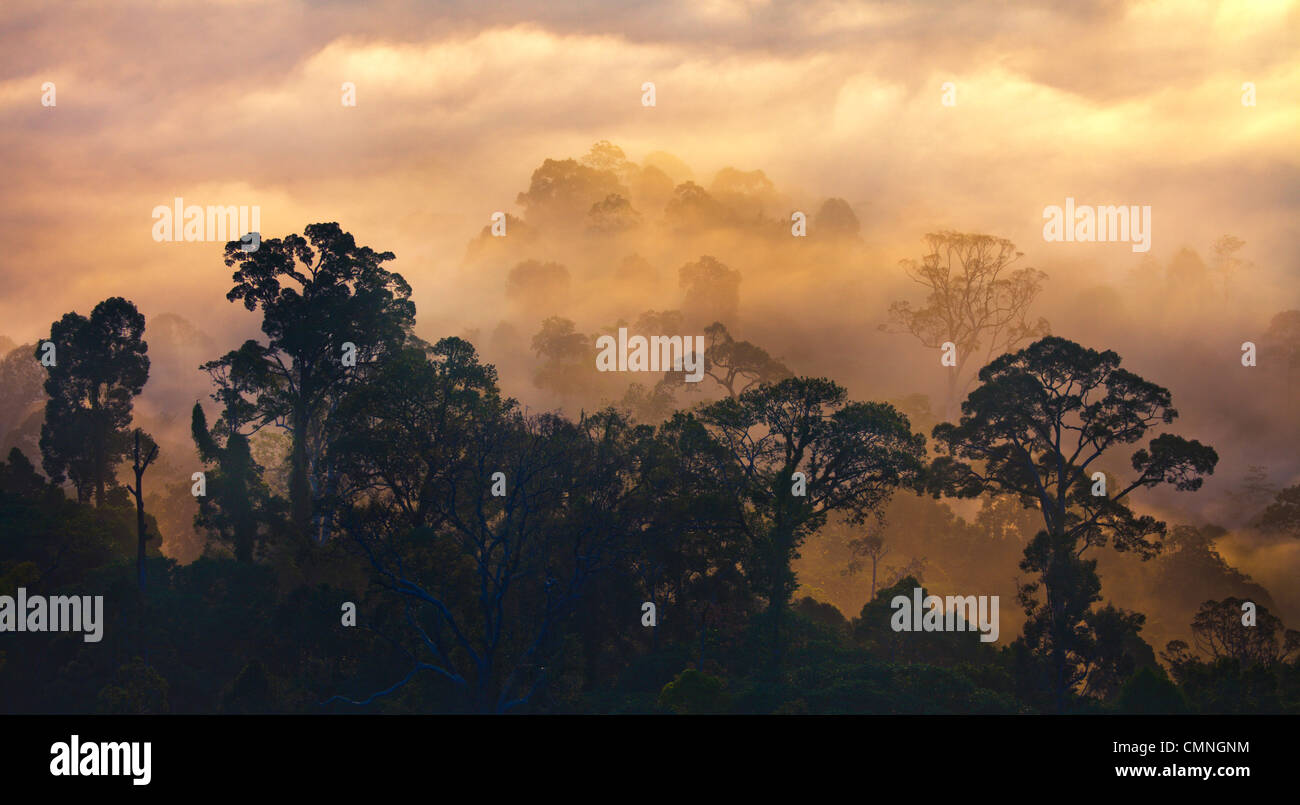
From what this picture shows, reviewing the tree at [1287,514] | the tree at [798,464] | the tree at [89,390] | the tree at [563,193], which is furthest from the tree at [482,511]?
the tree at [563,193]

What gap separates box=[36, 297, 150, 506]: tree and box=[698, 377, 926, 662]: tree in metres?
37.3

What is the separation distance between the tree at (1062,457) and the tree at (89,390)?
4828 centimetres

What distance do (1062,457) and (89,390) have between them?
182 feet

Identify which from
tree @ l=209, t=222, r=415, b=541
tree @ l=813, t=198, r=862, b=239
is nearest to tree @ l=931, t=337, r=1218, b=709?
tree @ l=209, t=222, r=415, b=541

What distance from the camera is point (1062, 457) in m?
44.2

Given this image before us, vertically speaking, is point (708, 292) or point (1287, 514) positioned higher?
point (708, 292)

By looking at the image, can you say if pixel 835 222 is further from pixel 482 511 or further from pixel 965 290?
pixel 482 511

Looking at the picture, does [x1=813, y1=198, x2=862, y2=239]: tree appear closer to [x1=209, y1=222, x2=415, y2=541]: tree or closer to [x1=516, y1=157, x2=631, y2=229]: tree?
[x1=516, y1=157, x2=631, y2=229]: tree

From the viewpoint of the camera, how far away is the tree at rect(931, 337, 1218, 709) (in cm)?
4256

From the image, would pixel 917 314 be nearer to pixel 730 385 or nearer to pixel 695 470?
pixel 730 385

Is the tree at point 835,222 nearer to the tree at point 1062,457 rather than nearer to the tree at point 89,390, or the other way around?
the tree at point 1062,457

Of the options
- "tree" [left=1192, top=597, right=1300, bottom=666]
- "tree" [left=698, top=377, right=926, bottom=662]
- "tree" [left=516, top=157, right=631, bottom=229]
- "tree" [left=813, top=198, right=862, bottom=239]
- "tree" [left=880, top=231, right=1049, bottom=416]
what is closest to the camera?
"tree" [left=698, top=377, right=926, bottom=662]

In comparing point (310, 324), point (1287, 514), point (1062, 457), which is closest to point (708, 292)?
point (1287, 514)

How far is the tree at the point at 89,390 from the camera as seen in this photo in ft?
189
